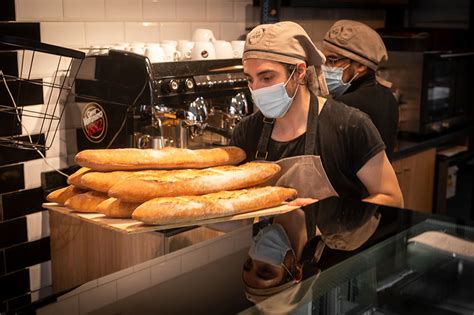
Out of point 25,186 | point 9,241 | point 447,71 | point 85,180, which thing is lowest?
point 9,241

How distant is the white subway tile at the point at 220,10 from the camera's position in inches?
150

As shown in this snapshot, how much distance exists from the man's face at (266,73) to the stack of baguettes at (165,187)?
1.20ft

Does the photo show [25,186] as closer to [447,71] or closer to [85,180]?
[85,180]

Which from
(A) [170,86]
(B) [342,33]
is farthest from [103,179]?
(B) [342,33]

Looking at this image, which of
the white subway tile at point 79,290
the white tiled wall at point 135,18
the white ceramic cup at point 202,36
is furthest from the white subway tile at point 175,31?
the white subway tile at point 79,290

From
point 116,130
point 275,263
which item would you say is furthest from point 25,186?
point 275,263

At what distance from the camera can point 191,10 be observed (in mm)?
3697

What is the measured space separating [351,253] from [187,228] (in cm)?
40

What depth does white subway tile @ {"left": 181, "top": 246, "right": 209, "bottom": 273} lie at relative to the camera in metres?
1.37

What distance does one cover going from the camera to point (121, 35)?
10.9 ft

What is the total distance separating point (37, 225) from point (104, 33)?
1003mm

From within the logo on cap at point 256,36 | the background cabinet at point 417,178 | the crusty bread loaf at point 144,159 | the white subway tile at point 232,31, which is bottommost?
the background cabinet at point 417,178

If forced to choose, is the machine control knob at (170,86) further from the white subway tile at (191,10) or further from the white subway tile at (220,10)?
the white subway tile at (220,10)

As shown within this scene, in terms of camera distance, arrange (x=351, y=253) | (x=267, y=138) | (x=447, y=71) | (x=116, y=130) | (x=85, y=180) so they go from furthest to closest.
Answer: (x=447, y=71), (x=116, y=130), (x=267, y=138), (x=85, y=180), (x=351, y=253)
